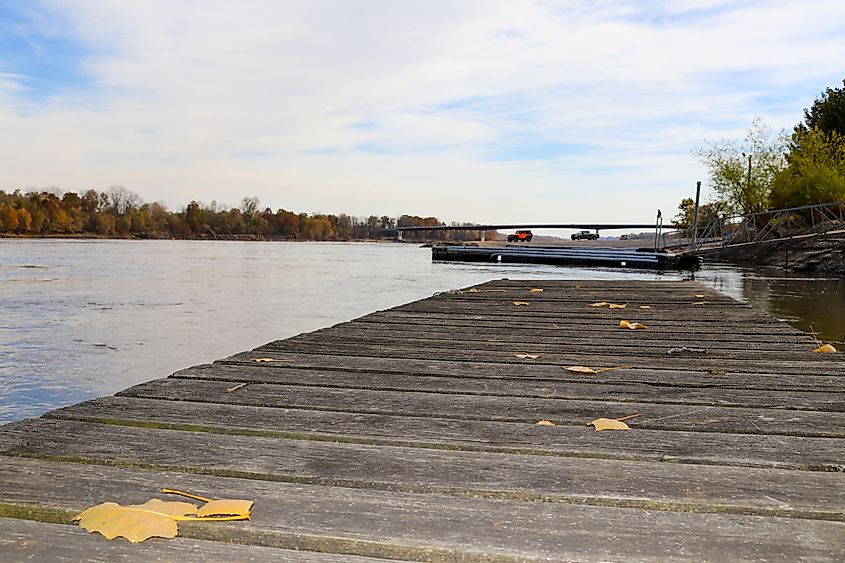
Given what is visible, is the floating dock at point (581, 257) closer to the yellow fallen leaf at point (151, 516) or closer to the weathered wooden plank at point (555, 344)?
the weathered wooden plank at point (555, 344)

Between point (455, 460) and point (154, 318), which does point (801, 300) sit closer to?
point (154, 318)

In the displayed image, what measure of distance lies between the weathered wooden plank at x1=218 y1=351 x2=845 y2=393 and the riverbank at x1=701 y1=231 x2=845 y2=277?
19.2 meters

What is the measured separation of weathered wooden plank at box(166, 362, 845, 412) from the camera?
2283mm

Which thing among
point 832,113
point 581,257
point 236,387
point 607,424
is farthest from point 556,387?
point 832,113

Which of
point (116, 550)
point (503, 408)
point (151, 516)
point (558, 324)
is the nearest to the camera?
point (116, 550)

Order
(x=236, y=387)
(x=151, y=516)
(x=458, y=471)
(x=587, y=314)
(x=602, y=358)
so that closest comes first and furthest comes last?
(x=151, y=516) → (x=458, y=471) → (x=236, y=387) → (x=602, y=358) → (x=587, y=314)

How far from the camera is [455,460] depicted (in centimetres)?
159

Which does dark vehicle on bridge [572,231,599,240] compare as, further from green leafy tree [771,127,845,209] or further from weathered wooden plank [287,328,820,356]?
weathered wooden plank [287,328,820,356]

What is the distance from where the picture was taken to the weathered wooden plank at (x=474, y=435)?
1645 millimetres

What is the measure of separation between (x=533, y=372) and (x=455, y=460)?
1295 millimetres

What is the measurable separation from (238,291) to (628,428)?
46.1 feet

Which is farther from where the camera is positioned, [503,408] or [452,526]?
[503,408]

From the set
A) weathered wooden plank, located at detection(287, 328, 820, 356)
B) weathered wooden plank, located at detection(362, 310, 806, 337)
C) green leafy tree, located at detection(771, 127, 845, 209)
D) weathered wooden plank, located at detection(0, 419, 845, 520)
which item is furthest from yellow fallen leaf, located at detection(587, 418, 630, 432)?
green leafy tree, located at detection(771, 127, 845, 209)

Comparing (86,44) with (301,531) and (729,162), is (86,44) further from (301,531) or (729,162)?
(729,162)
